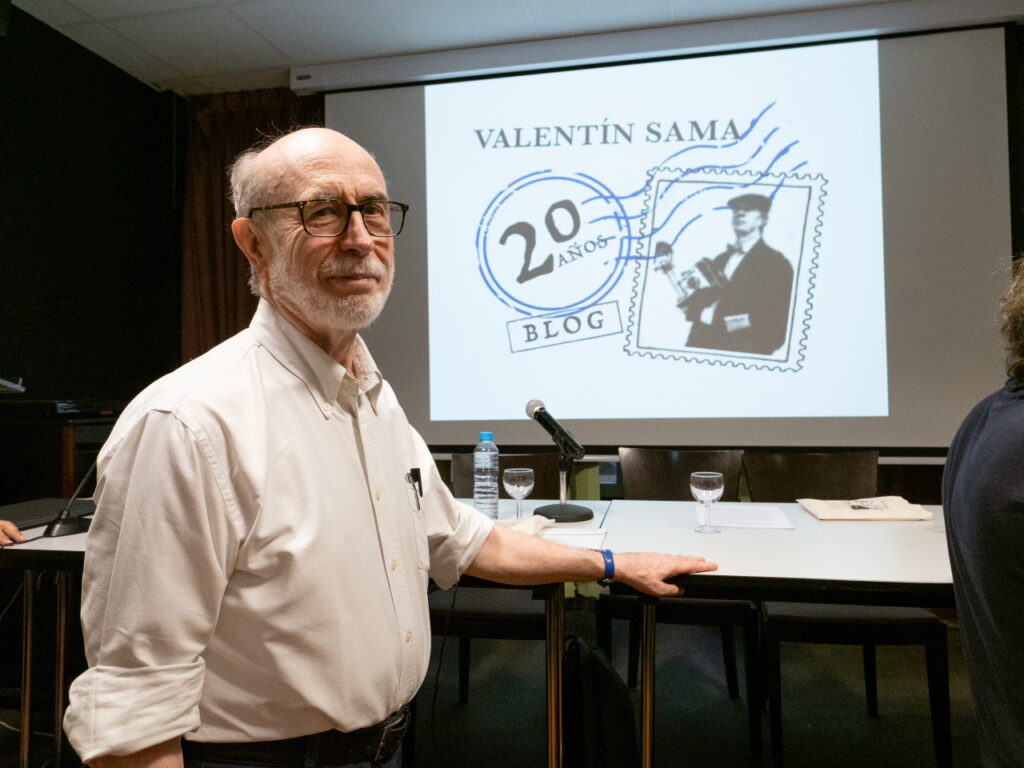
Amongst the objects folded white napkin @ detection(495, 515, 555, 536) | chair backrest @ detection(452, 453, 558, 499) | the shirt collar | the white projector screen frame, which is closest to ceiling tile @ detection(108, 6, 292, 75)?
the white projector screen frame

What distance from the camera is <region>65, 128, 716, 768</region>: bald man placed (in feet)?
2.53

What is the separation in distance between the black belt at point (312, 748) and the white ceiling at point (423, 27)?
10.8 ft

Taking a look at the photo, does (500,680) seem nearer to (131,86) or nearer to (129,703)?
(129,703)

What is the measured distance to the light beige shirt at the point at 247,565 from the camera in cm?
77

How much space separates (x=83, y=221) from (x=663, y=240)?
3.04 metres


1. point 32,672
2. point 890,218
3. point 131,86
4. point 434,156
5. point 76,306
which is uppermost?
point 131,86

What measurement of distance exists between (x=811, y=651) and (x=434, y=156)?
9.93ft

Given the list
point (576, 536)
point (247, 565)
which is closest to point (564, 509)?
point (576, 536)

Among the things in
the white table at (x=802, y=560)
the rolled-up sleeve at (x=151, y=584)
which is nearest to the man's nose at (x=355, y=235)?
the rolled-up sleeve at (x=151, y=584)

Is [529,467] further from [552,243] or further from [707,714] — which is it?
[552,243]

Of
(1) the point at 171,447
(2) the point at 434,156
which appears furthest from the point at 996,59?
(1) the point at 171,447

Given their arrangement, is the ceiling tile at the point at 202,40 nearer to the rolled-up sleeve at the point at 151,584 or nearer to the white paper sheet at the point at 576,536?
the white paper sheet at the point at 576,536

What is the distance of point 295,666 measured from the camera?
2.81 feet

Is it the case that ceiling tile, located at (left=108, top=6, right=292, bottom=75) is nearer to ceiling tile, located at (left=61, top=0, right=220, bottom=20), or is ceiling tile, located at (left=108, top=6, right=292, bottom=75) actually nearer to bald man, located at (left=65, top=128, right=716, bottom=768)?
ceiling tile, located at (left=61, top=0, right=220, bottom=20)
